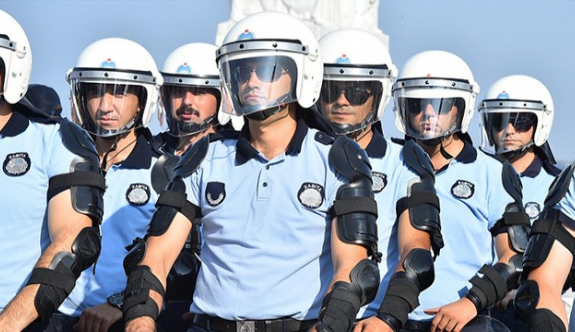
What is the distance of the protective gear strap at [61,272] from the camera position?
5.70 m

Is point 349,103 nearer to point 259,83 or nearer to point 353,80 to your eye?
point 353,80

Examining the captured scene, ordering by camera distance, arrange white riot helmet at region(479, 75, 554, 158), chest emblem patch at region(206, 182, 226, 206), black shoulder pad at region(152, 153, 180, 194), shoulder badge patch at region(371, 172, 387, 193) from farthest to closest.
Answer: white riot helmet at region(479, 75, 554, 158)
black shoulder pad at region(152, 153, 180, 194)
shoulder badge patch at region(371, 172, 387, 193)
chest emblem patch at region(206, 182, 226, 206)

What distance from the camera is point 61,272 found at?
576 cm

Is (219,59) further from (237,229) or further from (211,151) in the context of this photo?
(237,229)

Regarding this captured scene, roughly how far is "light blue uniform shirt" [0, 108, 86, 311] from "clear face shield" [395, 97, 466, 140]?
270 cm

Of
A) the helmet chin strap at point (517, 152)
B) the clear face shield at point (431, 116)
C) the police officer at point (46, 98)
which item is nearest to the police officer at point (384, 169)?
the clear face shield at point (431, 116)

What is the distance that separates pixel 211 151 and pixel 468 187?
2.00 m

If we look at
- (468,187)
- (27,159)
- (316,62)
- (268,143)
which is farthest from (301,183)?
(468,187)

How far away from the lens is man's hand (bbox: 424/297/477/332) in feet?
22.3

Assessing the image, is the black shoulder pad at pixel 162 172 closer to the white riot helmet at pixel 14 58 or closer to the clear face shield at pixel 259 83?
the white riot helmet at pixel 14 58

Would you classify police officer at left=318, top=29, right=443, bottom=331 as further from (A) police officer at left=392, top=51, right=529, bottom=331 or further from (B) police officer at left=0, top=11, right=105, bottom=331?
(B) police officer at left=0, top=11, right=105, bottom=331

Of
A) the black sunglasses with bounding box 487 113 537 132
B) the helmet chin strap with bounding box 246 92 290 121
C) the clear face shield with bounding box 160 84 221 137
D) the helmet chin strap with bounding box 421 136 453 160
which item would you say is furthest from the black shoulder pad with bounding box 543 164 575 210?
the black sunglasses with bounding box 487 113 537 132

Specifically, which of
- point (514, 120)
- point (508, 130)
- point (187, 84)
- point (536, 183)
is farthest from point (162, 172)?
point (514, 120)

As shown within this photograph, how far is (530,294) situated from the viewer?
233 inches
